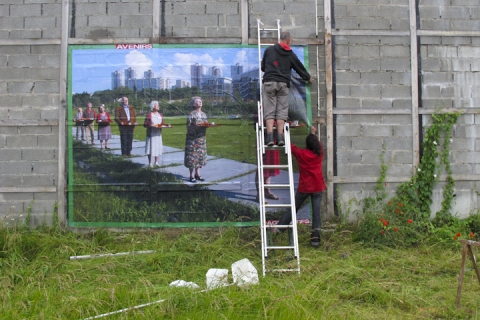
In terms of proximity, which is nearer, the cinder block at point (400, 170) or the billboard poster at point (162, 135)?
the billboard poster at point (162, 135)

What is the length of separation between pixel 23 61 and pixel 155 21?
2076 mm

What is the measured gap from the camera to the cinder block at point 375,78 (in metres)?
7.09

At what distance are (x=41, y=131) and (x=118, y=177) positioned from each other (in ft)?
4.40

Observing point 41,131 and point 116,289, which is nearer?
point 116,289

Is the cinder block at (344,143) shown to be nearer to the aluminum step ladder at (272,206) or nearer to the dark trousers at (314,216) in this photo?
the aluminum step ladder at (272,206)

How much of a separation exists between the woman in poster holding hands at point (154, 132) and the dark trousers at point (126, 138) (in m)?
0.24

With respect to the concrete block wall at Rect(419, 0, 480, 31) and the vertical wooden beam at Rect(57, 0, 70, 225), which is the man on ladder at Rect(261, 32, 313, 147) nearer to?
the concrete block wall at Rect(419, 0, 480, 31)

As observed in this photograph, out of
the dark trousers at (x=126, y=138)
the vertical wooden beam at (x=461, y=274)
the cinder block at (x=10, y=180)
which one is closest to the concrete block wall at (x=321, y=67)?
the cinder block at (x=10, y=180)

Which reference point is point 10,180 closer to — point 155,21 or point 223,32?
point 155,21

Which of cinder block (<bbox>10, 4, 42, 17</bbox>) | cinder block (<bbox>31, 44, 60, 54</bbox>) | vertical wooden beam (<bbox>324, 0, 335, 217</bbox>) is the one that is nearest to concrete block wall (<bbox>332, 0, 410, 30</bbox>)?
vertical wooden beam (<bbox>324, 0, 335, 217</bbox>)

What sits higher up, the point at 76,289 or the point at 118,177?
the point at 118,177

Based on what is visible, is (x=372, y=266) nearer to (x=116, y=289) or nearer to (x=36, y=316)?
(x=116, y=289)

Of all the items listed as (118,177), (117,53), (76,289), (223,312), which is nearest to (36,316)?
(76,289)

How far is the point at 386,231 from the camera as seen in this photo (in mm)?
6387
